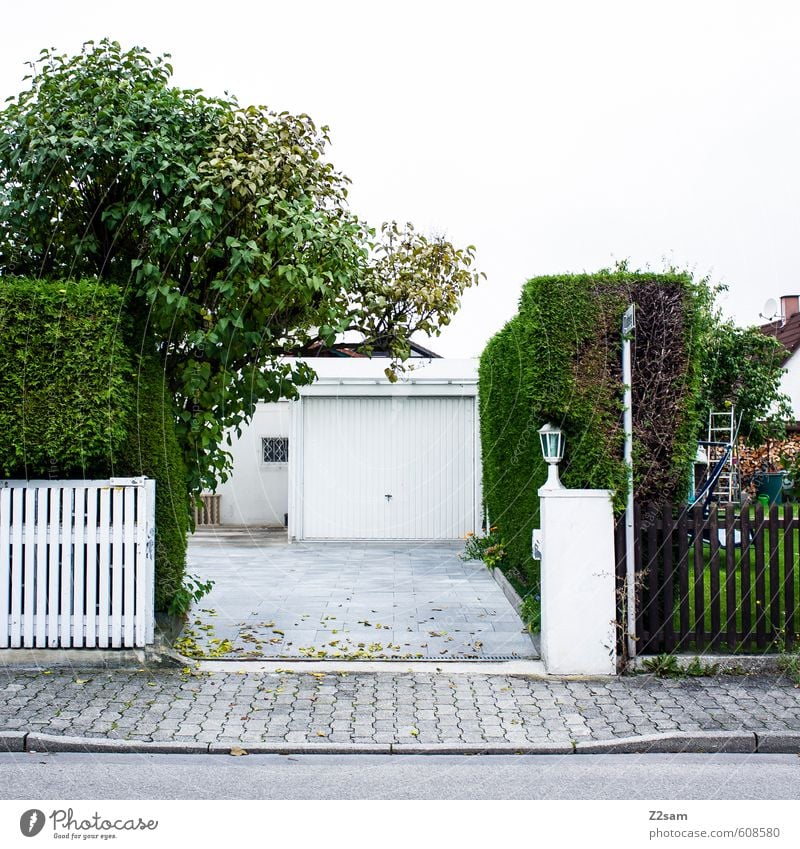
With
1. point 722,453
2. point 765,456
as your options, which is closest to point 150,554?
point 722,453

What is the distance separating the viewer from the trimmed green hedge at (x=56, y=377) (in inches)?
246

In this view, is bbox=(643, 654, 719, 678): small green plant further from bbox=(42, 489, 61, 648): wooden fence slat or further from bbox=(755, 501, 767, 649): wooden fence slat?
bbox=(42, 489, 61, 648): wooden fence slat

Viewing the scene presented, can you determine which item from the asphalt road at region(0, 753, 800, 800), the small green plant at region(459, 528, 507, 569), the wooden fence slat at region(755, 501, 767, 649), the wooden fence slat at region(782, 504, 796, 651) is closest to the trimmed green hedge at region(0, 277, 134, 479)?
the asphalt road at region(0, 753, 800, 800)

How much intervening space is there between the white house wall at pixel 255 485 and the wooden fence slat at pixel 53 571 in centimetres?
1198

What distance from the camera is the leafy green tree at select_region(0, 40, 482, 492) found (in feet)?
22.6

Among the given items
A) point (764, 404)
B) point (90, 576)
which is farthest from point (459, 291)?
point (764, 404)

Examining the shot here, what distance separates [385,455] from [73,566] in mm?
9012

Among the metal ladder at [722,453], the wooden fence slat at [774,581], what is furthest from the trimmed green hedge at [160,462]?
the metal ladder at [722,453]

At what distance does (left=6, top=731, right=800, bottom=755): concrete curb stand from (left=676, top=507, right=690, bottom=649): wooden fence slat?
1410mm

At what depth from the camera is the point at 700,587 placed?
20.9 feet

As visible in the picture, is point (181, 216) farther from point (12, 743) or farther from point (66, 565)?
point (12, 743)

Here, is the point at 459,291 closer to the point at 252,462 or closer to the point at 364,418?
the point at 364,418

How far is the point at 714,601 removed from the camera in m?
6.28

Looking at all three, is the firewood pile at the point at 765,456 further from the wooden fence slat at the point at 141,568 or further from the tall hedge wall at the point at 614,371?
the wooden fence slat at the point at 141,568
